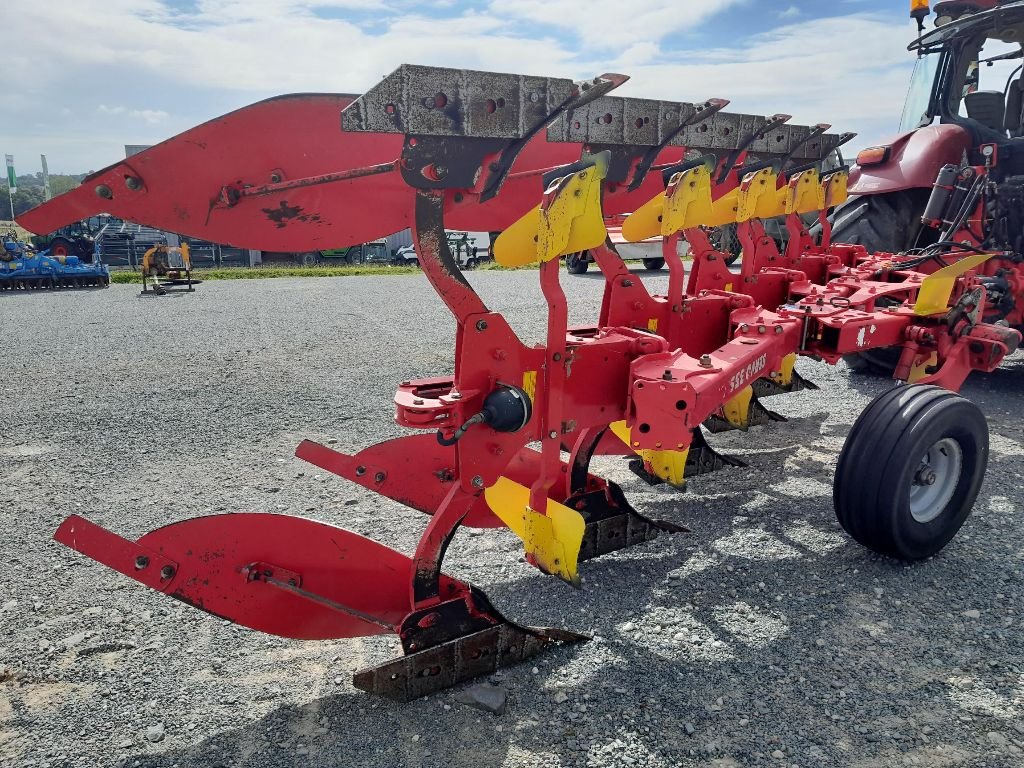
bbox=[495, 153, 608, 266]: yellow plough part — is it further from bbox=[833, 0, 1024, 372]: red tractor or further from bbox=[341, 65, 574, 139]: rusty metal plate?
bbox=[833, 0, 1024, 372]: red tractor

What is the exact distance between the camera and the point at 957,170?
15.0 ft

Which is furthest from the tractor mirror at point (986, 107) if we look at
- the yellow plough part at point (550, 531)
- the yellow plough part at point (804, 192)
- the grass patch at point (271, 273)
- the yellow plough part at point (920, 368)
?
the grass patch at point (271, 273)

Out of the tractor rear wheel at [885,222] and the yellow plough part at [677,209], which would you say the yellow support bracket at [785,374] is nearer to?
the tractor rear wheel at [885,222]

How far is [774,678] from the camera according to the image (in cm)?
228

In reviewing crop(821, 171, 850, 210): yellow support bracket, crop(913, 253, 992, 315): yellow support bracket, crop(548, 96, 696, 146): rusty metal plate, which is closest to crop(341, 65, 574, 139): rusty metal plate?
crop(548, 96, 696, 146): rusty metal plate

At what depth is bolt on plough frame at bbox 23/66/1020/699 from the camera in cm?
209

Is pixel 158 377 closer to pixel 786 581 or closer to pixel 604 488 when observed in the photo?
pixel 604 488

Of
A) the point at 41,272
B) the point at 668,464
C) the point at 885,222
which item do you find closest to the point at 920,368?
the point at 668,464

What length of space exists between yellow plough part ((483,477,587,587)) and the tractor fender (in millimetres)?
3717

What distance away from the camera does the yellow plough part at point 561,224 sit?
2.26 meters

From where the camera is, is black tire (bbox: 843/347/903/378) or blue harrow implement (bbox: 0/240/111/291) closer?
→ black tire (bbox: 843/347/903/378)

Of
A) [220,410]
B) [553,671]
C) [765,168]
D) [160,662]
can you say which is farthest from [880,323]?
[220,410]

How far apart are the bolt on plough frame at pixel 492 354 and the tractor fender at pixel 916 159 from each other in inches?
65.2

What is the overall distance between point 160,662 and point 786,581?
7.27 ft
